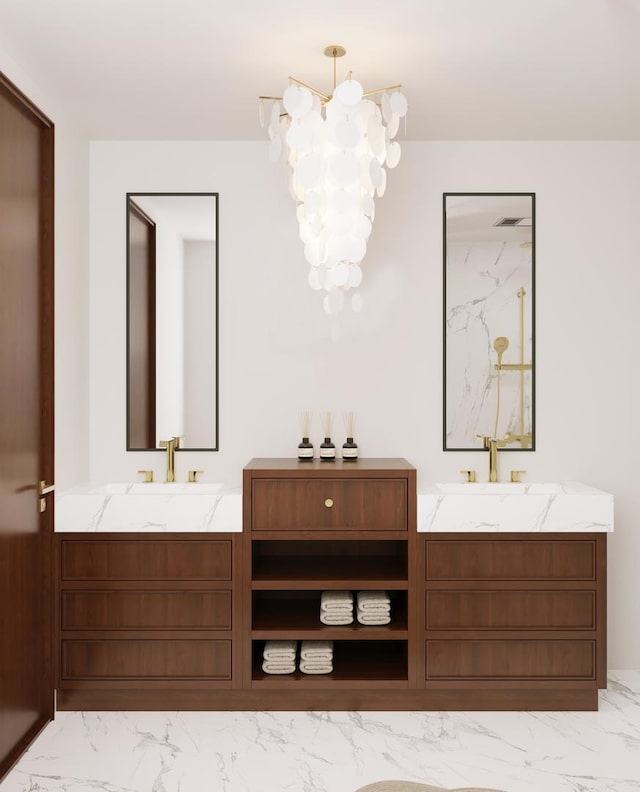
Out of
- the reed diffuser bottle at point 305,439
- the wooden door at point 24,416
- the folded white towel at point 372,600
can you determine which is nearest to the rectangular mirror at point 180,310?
the reed diffuser bottle at point 305,439

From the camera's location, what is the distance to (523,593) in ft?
9.28

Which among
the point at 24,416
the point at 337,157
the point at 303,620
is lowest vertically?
the point at 303,620

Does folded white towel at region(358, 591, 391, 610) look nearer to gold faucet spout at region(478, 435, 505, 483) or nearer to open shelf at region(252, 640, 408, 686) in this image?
open shelf at region(252, 640, 408, 686)

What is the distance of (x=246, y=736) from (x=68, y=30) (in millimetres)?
2612

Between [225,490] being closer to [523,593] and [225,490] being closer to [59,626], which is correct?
[59,626]

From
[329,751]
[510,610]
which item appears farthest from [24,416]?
[510,610]

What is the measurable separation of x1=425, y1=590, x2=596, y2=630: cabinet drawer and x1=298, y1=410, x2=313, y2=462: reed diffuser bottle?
2.61ft

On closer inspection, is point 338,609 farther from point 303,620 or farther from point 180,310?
point 180,310

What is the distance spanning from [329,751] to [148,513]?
3.77 ft

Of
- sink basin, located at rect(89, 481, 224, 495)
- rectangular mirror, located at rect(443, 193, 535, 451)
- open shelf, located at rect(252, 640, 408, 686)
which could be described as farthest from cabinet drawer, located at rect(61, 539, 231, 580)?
rectangular mirror, located at rect(443, 193, 535, 451)

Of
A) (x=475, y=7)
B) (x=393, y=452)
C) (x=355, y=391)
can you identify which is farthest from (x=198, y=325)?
(x=475, y=7)

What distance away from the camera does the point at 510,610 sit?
2.83 m

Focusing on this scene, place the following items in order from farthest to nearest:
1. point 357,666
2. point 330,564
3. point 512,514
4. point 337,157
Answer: point 330,564 → point 357,666 → point 512,514 → point 337,157

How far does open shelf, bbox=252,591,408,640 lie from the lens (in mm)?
2807
